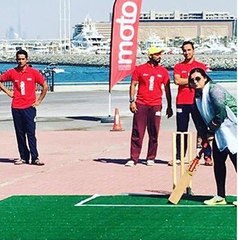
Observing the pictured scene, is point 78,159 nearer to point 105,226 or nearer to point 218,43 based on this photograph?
point 105,226

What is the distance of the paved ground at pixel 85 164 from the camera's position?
13.5 metres

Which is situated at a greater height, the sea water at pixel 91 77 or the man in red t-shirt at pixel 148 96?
the man in red t-shirt at pixel 148 96

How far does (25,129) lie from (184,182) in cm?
499

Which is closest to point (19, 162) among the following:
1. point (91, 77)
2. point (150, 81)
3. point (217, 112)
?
point (150, 81)

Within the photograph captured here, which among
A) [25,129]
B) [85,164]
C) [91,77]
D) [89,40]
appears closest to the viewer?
[25,129]

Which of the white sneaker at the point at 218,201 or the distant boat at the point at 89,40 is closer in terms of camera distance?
the white sneaker at the point at 218,201

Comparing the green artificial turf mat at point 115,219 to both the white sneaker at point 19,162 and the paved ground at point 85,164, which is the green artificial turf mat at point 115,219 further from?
the white sneaker at point 19,162

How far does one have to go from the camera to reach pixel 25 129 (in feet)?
52.2

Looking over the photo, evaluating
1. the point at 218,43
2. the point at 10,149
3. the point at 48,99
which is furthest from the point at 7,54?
the point at 10,149

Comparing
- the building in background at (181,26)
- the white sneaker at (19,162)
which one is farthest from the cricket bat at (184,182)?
the building in background at (181,26)

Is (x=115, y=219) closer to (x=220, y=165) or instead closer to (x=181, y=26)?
(x=220, y=165)

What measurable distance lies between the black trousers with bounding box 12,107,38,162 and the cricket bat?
15.2ft

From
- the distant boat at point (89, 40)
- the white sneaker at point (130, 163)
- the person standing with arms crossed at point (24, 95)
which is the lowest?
the distant boat at point (89, 40)

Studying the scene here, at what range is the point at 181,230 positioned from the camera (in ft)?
32.8
